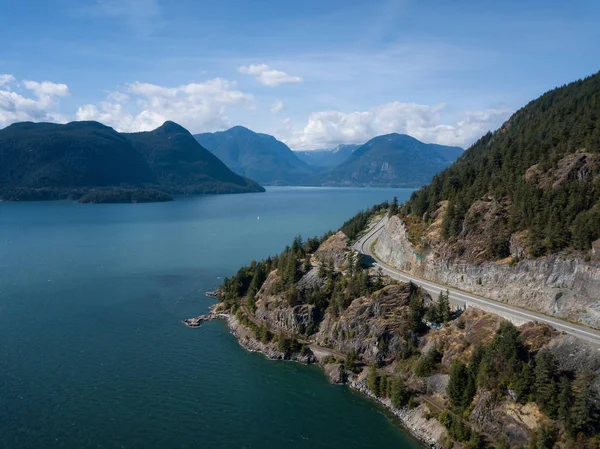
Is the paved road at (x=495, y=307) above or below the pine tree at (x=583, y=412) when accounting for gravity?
above

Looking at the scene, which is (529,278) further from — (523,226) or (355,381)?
(355,381)

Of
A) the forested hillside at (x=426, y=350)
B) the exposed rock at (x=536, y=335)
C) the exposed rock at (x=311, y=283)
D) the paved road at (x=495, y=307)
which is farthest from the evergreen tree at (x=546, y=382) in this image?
the exposed rock at (x=311, y=283)

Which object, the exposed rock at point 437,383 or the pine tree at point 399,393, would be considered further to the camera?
the pine tree at point 399,393

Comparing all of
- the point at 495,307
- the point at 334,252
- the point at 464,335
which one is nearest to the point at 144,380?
the point at 334,252

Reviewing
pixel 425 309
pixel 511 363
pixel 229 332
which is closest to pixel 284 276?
pixel 229 332

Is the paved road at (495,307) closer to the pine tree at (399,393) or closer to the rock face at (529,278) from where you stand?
the rock face at (529,278)

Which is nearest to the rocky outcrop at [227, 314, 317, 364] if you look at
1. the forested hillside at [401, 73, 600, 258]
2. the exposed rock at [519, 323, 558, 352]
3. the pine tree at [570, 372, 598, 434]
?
the exposed rock at [519, 323, 558, 352]

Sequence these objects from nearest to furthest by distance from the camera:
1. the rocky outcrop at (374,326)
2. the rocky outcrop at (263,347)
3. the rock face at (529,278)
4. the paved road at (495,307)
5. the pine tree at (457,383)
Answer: the pine tree at (457,383), the paved road at (495,307), the rock face at (529,278), the rocky outcrop at (374,326), the rocky outcrop at (263,347)

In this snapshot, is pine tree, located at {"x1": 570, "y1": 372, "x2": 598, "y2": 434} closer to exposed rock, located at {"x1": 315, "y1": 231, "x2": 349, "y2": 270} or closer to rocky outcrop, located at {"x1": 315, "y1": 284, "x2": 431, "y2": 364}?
rocky outcrop, located at {"x1": 315, "y1": 284, "x2": 431, "y2": 364}

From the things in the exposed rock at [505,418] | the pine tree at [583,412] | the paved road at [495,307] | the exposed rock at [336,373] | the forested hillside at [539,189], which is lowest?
the exposed rock at [336,373]
